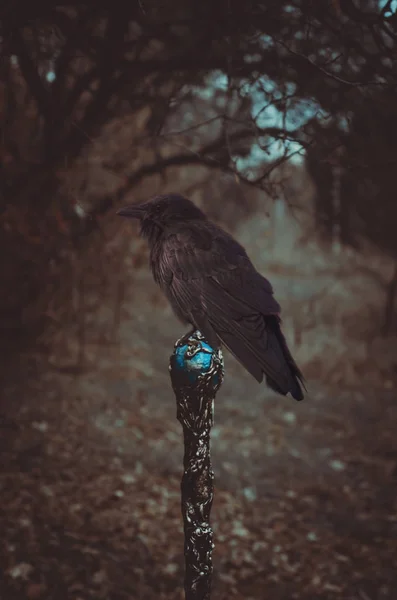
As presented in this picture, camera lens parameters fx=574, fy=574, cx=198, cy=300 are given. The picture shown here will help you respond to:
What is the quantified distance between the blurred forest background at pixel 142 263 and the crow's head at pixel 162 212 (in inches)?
15.4

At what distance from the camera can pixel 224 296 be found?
2.43 metres

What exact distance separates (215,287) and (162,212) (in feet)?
1.55

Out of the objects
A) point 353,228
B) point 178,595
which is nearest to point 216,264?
point 178,595

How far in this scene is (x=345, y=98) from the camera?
11.6 feet

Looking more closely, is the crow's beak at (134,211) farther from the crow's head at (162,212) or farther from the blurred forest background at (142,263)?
the blurred forest background at (142,263)

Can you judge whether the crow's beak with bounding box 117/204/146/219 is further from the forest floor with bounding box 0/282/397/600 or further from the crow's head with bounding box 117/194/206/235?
the forest floor with bounding box 0/282/397/600

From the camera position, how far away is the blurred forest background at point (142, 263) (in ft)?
11.4

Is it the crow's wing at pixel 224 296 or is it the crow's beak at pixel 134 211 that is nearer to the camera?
the crow's wing at pixel 224 296

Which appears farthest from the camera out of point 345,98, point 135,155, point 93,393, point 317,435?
point 317,435

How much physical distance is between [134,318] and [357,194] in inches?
181

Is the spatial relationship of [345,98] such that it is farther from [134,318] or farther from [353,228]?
[134,318]

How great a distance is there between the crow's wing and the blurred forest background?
617 mm

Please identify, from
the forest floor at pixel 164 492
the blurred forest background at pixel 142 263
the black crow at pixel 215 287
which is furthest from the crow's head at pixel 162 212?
the forest floor at pixel 164 492

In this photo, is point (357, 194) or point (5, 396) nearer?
point (5, 396)
